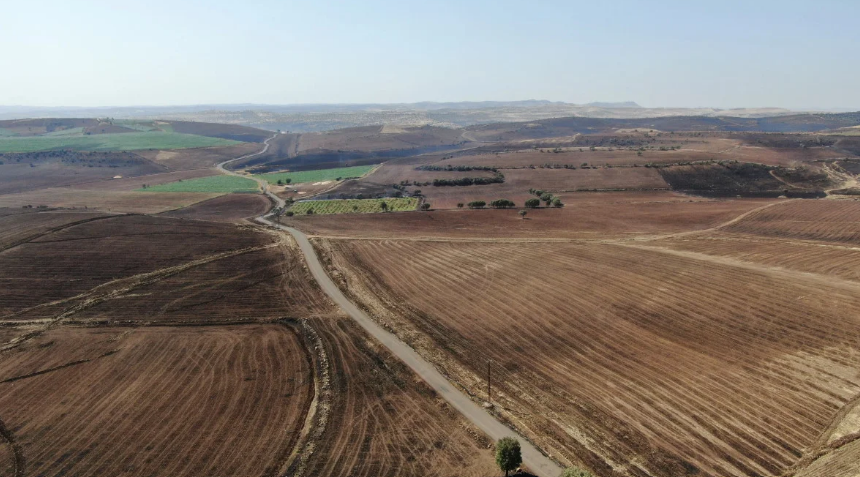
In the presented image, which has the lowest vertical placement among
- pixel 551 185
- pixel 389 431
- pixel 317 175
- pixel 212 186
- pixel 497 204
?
pixel 389 431

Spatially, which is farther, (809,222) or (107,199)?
(107,199)

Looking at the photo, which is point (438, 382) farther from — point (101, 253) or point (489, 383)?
point (101, 253)

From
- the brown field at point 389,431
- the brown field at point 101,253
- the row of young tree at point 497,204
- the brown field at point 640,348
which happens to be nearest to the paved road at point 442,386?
the brown field at point 389,431

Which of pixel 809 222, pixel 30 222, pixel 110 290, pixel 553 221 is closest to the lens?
pixel 110 290

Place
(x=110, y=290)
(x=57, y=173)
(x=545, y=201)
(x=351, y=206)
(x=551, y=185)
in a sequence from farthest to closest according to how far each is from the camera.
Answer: (x=57, y=173) < (x=551, y=185) < (x=351, y=206) < (x=545, y=201) < (x=110, y=290)

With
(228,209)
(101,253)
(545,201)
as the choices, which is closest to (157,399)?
(101,253)

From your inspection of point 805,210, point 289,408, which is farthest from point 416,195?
point 289,408

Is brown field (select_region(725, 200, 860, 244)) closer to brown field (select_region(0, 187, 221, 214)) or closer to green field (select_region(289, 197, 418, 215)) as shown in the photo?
green field (select_region(289, 197, 418, 215))

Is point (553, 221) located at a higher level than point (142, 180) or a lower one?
lower
